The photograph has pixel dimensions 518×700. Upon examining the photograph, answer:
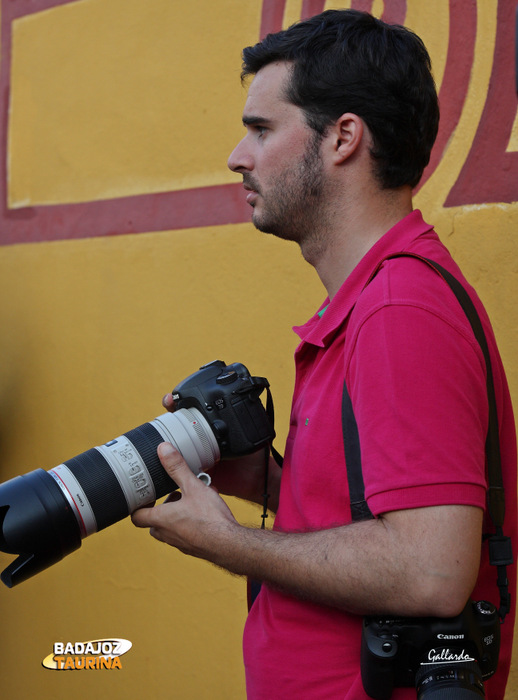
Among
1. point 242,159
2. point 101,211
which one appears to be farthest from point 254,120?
point 101,211

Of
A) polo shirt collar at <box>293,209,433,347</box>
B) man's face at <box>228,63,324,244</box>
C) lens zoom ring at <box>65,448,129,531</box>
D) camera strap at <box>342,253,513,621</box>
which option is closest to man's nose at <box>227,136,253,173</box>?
man's face at <box>228,63,324,244</box>

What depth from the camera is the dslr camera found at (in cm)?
114

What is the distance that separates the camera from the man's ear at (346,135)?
117 centimetres

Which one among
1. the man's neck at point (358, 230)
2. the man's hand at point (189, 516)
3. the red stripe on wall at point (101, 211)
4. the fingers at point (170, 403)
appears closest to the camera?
the man's hand at point (189, 516)

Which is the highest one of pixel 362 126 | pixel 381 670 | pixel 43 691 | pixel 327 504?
pixel 362 126

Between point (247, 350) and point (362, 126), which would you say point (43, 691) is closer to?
point (247, 350)

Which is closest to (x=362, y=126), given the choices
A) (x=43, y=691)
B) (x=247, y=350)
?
(x=247, y=350)

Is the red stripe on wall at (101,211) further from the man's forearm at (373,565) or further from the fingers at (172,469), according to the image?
the man's forearm at (373,565)

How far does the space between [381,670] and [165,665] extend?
4.94 ft

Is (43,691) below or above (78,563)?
below

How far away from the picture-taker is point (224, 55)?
7.30ft

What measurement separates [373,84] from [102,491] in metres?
0.72

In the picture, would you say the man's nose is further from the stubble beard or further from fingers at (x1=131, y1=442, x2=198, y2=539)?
fingers at (x1=131, y1=442, x2=198, y2=539)

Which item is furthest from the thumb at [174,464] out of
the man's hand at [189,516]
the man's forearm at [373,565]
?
the man's forearm at [373,565]
